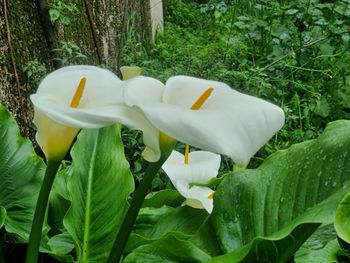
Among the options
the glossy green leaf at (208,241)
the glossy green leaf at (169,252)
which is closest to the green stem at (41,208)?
the glossy green leaf at (169,252)

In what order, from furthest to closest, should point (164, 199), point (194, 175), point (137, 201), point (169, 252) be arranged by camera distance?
point (164, 199), point (194, 175), point (169, 252), point (137, 201)

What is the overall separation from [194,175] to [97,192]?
0.64 ft

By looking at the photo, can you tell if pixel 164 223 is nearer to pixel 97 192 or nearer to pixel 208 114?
pixel 97 192

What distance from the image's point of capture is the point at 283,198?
0.92 m

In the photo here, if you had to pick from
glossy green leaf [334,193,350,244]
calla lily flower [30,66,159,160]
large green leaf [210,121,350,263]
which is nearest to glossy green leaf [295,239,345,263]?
large green leaf [210,121,350,263]

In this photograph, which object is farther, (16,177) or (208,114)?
(16,177)

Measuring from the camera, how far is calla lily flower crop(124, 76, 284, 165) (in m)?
0.66

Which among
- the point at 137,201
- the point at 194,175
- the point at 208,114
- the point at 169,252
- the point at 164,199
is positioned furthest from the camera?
the point at 164,199

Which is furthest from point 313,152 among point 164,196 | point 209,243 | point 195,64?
point 195,64

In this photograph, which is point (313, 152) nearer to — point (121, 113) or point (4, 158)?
point (121, 113)

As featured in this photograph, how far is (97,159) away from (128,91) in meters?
0.49

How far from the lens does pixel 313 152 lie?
892 millimetres

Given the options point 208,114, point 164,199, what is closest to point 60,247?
point 164,199

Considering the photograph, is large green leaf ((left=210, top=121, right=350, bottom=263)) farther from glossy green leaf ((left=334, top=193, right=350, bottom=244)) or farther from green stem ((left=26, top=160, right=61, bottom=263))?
green stem ((left=26, top=160, right=61, bottom=263))
